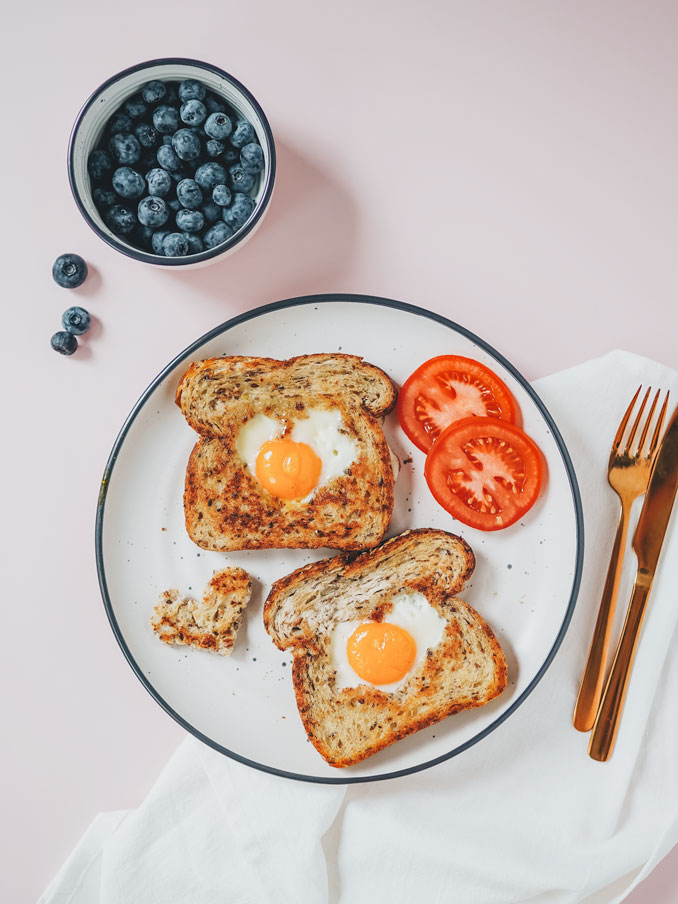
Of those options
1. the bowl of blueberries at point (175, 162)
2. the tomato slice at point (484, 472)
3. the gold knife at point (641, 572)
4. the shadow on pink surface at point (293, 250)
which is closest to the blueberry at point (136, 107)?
the bowl of blueberries at point (175, 162)

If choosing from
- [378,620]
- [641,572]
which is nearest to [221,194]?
[378,620]

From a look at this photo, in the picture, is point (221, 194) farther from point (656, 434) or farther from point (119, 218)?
point (656, 434)

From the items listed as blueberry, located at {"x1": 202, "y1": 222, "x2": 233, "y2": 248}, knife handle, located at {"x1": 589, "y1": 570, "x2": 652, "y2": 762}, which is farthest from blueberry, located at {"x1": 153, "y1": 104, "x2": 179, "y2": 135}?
knife handle, located at {"x1": 589, "y1": 570, "x2": 652, "y2": 762}

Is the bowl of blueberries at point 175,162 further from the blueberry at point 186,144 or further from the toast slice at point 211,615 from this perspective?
the toast slice at point 211,615

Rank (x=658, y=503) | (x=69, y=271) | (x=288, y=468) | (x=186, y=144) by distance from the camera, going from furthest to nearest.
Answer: (x=69, y=271)
(x=658, y=503)
(x=288, y=468)
(x=186, y=144)

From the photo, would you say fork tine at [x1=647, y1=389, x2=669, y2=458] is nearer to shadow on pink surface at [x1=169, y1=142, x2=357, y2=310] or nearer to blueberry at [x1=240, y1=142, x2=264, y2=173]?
shadow on pink surface at [x1=169, y1=142, x2=357, y2=310]

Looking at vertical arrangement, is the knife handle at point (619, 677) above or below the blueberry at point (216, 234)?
below

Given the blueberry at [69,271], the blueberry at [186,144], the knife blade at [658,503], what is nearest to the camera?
the blueberry at [186,144]

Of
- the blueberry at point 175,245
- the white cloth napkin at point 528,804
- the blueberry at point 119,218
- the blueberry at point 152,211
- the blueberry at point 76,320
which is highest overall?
the blueberry at point 152,211
